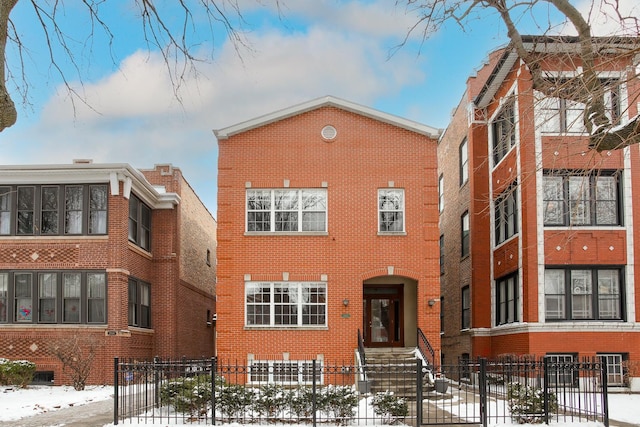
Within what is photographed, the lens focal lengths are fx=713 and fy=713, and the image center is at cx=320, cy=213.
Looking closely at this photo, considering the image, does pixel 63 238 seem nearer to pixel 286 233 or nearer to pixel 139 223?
pixel 139 223

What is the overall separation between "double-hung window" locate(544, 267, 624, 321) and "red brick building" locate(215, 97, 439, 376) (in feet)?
12.6

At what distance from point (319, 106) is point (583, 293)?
36.3 feet

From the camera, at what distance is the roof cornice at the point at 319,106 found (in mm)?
25156

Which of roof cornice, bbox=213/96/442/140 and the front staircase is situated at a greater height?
roof cornice, bbox=213/96/442/140

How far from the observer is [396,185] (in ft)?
82.8

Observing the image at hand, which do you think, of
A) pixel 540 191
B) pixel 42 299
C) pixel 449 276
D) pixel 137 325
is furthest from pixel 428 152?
pixel 42 299

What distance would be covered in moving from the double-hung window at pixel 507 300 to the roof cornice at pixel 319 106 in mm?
6035

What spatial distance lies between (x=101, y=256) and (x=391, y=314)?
10.9 metres

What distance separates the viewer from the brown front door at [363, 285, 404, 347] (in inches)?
1042

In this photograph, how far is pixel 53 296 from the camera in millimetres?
26156

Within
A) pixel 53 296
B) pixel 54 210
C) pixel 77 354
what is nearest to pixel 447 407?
pixel 77 354

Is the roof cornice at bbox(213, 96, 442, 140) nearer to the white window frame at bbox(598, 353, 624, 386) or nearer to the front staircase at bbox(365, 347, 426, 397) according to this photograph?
the front staircase at bbox(365, 347, 426, 397)

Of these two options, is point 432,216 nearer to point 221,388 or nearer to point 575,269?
point 575,269

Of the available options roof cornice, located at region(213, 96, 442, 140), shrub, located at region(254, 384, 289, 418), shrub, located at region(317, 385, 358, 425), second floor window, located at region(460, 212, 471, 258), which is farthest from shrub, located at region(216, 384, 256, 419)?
second floor window, located at region(460, 212, 471, 258)
